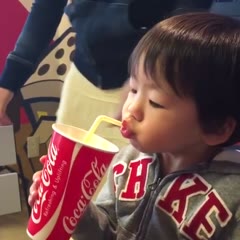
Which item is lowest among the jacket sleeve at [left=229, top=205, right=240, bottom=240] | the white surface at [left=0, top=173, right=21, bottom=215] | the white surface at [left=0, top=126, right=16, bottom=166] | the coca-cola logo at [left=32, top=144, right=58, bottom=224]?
the white surface at [left=0, top=173, right=21, bottom=215]

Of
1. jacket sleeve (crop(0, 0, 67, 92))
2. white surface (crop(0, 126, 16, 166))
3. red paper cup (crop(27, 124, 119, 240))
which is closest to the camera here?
red paper cup (crop(27, 124, 119, 240))

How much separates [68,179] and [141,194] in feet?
0.54

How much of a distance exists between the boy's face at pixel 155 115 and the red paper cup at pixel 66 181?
41mm

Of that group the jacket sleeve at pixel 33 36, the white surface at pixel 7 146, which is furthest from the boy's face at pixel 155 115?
the white surface at pixel 7 146

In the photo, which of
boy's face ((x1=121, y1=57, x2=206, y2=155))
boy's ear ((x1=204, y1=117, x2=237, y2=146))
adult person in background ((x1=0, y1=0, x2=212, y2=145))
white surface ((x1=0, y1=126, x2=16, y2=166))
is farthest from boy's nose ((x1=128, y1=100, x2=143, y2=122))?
white surface ((x1=0, y1=126, x2=16, y2=166))

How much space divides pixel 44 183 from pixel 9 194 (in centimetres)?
168

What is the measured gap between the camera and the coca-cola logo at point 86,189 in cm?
66

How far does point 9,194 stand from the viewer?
2.29 metres

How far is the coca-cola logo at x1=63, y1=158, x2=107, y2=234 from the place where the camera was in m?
0.66

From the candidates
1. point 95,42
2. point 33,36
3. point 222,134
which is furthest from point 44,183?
point 33,36

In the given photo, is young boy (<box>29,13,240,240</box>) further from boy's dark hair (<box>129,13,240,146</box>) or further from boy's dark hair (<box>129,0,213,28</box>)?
boy's dark hair (<box>129,0,213,28</box>)

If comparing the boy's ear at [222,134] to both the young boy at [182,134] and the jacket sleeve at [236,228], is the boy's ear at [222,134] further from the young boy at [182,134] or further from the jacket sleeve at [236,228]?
the jacket sleeve at [236,228]

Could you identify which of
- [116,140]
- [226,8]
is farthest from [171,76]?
[226,8]

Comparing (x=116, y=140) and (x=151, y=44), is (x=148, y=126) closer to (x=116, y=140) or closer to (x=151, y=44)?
(x=151, y=44)
